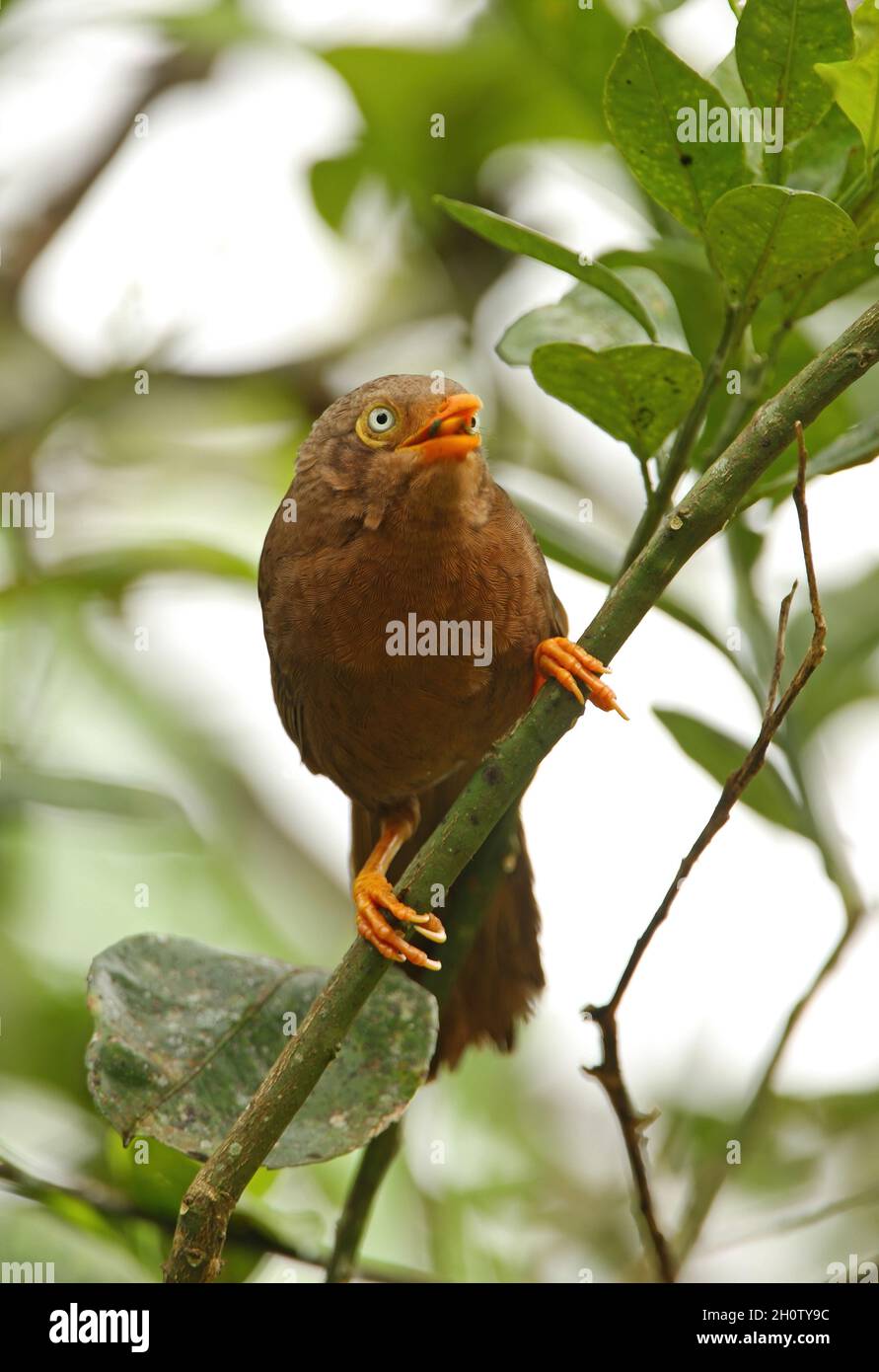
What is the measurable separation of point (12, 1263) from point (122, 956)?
769 mm

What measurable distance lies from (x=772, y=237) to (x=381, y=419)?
1.19m

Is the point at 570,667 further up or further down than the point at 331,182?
further down

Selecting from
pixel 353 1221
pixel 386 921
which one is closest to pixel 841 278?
pixel 386 921

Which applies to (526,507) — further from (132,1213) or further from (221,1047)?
(132,1213)

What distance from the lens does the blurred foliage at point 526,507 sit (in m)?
2.16

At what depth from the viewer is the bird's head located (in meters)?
2.87

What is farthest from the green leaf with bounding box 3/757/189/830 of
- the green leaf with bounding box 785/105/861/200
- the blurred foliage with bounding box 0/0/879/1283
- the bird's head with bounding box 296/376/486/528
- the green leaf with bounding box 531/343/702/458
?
the green leaf with bounding box 785/105/861/200

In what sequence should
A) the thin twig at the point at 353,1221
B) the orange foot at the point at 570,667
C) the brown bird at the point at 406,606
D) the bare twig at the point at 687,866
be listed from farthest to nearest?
the brown bird at the point at 406,606 → the orange foot at the point at 570,667 → the thin twig at the point at 353,1221 → the bare twig at the point at 687,866

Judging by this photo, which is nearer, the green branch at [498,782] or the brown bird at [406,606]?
the green branch at [498,782]

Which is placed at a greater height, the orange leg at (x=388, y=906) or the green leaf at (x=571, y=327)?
the green leaf at (x=571, y=327)

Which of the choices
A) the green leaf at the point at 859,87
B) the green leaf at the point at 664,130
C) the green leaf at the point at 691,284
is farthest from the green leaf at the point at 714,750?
the green leaf at the point at 859,87

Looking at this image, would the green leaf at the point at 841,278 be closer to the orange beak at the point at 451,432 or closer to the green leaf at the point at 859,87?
the green leaf at the point at 859,87

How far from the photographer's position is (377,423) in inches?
119

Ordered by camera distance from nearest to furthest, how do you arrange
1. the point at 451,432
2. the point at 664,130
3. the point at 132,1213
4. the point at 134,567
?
the point at 664,130
the point at 132,1213
the point at 451,432
the point at 134,567
